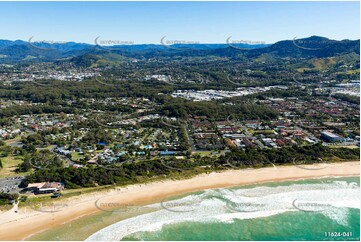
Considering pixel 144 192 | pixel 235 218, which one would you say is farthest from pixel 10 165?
pixel 235 218

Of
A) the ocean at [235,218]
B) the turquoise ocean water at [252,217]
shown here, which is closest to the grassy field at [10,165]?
the ocean at [235,218]

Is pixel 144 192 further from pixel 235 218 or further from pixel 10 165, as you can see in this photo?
pixel 10 165

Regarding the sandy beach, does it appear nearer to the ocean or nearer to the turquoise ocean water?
the ocean

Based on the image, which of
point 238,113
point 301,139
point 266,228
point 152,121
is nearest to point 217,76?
point 238,113

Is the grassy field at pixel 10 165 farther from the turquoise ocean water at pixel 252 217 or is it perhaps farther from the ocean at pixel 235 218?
the turquoise ocean water at pixel 252 217

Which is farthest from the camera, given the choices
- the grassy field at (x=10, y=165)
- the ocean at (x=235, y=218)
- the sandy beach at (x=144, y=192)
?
the grassy field at (x=10, y=165)

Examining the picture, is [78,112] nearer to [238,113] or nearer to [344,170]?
[238,113]
